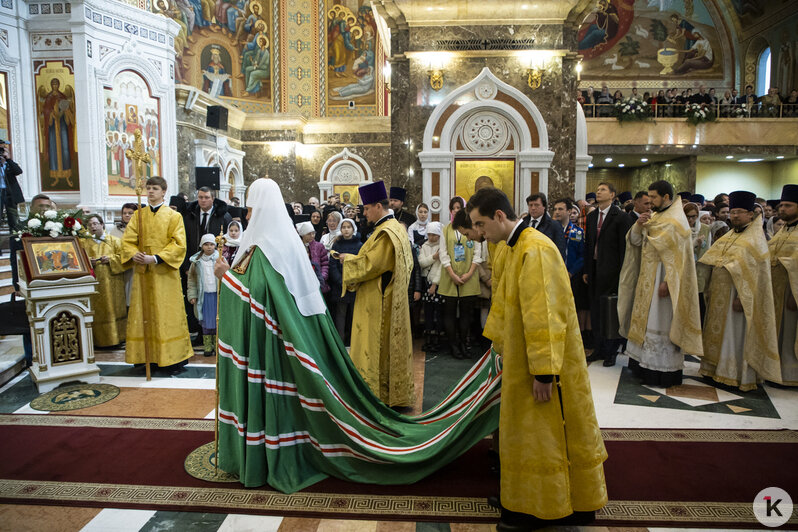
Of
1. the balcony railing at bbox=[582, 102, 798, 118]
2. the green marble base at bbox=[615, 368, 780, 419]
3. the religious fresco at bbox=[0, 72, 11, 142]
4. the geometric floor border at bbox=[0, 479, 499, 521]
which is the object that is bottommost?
the green marble base at bbox=[615, 368, 780, 419]

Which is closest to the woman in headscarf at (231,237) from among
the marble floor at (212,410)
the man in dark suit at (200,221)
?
the man in dark suit at (200,221)

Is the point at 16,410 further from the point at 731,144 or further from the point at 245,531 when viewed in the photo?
the point at 731,144

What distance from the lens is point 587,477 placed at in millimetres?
2492

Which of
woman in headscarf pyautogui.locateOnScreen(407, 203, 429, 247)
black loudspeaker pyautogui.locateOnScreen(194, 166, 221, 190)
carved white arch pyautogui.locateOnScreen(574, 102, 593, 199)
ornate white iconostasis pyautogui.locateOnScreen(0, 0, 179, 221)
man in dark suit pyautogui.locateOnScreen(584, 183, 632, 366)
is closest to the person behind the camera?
man in dark suit pyautogui.locateOnScreen(584, 183, 632, 366)

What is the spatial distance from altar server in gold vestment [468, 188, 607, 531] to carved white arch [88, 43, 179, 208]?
11.3 meters

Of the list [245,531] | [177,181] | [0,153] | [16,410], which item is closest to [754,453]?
[245,531]

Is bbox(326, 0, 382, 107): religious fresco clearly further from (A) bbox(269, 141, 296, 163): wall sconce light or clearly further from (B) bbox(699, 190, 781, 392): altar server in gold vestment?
(B) bbox(699, 190, 781, 392): altar server in gold vestment


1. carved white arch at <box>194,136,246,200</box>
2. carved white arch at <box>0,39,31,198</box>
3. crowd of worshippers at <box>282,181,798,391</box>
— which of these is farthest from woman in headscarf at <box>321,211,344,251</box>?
carved white arch at <box>0,39,31,198</box>

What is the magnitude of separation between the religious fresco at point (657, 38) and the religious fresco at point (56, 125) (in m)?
19.2

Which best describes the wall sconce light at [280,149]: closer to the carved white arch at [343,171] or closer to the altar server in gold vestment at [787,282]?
the carved white arch at [343,171]

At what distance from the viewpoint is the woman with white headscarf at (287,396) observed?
3.02 metres

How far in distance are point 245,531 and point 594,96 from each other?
59.2ft

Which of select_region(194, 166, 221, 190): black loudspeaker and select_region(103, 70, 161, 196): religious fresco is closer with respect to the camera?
select_region(194, 166, 221, 190): black loudspeaker

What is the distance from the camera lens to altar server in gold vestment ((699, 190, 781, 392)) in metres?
4.76
